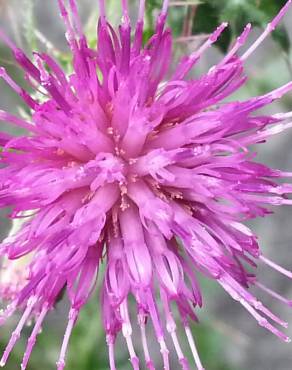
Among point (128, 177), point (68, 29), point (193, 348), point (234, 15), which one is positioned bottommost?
point (193, 348)

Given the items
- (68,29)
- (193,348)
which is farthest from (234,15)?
(193,348)

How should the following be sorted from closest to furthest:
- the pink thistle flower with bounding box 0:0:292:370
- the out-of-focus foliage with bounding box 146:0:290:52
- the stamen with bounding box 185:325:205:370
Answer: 1. the pink thistle flower with bounding box 0:0:292:370
2. the stamen with bounding box 185:325:205:370
3. the out-of-focus foliage with bounding box 146:0:290:52

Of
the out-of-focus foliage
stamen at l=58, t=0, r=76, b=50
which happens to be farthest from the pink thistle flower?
the out-of-focus foliage

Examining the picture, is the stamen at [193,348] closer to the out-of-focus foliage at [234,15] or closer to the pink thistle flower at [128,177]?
the pink thistle flower at [128,177]

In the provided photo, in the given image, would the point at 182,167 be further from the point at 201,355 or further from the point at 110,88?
the point at 201,355

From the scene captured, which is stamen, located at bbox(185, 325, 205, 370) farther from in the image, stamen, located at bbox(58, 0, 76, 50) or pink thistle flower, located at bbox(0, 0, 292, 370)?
stamen, located at bbox(58, 0, 76, 50)

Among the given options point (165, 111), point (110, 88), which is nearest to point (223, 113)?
point (165, 111)

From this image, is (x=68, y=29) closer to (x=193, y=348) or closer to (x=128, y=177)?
(x=128, y=177)

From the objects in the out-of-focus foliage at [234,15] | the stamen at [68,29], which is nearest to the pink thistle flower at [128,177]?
the stamen at [68,29]
